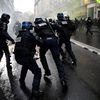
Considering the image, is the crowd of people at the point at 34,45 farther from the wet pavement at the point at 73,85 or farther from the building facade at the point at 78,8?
the building facade at the point at 78,8

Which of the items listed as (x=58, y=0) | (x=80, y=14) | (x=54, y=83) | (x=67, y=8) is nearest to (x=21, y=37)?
(x=54, y=83)

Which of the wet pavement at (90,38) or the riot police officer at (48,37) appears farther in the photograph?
the wet pavement at (90,38)

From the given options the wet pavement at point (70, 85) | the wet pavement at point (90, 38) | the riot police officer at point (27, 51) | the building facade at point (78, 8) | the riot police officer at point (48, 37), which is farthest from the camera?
the building facade at point (78, 8)

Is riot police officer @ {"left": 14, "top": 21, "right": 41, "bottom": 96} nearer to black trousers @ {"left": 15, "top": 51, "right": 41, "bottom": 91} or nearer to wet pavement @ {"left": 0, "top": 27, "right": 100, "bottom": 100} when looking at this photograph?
black trousers @ {"left": 15, "top": 51, "right": 41, "bottom": 91}

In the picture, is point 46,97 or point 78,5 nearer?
point 46,97

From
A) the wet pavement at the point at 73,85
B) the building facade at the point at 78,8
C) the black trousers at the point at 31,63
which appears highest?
the black trousers at the point at 31,63

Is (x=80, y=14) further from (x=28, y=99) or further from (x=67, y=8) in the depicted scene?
(x=28, y=99)

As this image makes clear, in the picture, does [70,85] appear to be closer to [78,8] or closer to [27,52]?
[27,52]

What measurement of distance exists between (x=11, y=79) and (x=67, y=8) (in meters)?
67.1

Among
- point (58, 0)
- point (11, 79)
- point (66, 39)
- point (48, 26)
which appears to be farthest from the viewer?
point (58, 0)

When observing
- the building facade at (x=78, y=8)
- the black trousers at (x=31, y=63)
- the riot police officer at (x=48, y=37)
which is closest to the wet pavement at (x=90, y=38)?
the riot police officer at (x=48, y=37)

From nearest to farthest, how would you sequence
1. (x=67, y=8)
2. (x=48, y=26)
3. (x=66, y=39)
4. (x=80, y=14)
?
(x=48, y=26) → (x=66, y=39) → (x=80, y=14) → (x=67, y=8)

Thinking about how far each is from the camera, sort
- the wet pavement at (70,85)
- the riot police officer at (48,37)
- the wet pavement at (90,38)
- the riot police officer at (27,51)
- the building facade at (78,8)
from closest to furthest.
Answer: the wet pavement at (70,85) < the riot police officer at (27,51) < the riot police officer at (48,37) < the wet pavement at (90,38) < the building facade at (78,8)

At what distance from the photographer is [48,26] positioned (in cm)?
702
